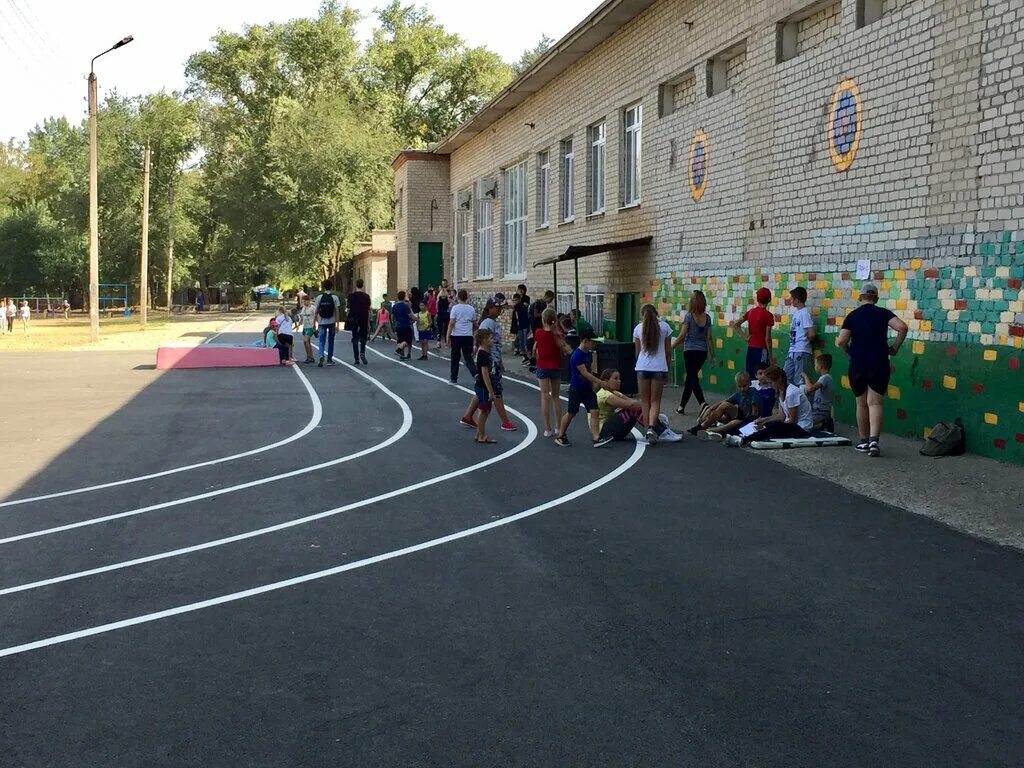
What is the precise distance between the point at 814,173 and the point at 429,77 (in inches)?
2438

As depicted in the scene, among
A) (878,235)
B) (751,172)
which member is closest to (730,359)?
(751,172)

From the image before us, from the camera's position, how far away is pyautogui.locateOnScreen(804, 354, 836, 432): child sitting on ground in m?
13.2

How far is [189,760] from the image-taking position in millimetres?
4160

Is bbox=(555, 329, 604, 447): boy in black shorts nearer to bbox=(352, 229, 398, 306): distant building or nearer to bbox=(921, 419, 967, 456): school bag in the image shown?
bbox=(921, 419, 967, 456): school bag

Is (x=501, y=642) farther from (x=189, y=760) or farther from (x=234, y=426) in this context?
(x=234, y=426)

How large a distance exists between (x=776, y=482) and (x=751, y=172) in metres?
8.30

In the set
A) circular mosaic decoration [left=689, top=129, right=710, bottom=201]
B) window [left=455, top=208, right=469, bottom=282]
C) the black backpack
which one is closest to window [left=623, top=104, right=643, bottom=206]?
circular mosaic decoration [left=689, top=129, right=710, bottom=201]

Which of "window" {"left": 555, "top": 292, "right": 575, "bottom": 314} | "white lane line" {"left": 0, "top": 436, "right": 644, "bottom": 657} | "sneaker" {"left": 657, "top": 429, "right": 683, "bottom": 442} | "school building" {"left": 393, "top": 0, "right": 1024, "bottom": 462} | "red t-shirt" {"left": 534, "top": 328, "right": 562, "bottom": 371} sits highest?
"school building" {"left": 393, "top": 0, "right": 1024, "bottom": 462}

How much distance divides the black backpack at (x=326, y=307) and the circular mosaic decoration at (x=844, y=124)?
12.3m

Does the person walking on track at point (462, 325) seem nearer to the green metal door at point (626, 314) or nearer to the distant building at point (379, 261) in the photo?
the green metal door at point (626, 314)

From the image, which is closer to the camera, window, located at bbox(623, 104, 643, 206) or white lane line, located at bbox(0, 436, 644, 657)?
white lane line, located at bbox(0, 436, 644, 657)

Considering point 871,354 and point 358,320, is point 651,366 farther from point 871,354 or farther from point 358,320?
point 358,320

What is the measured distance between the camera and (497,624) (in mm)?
5918

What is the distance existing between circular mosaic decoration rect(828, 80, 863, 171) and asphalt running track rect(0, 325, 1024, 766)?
19.0 ft
